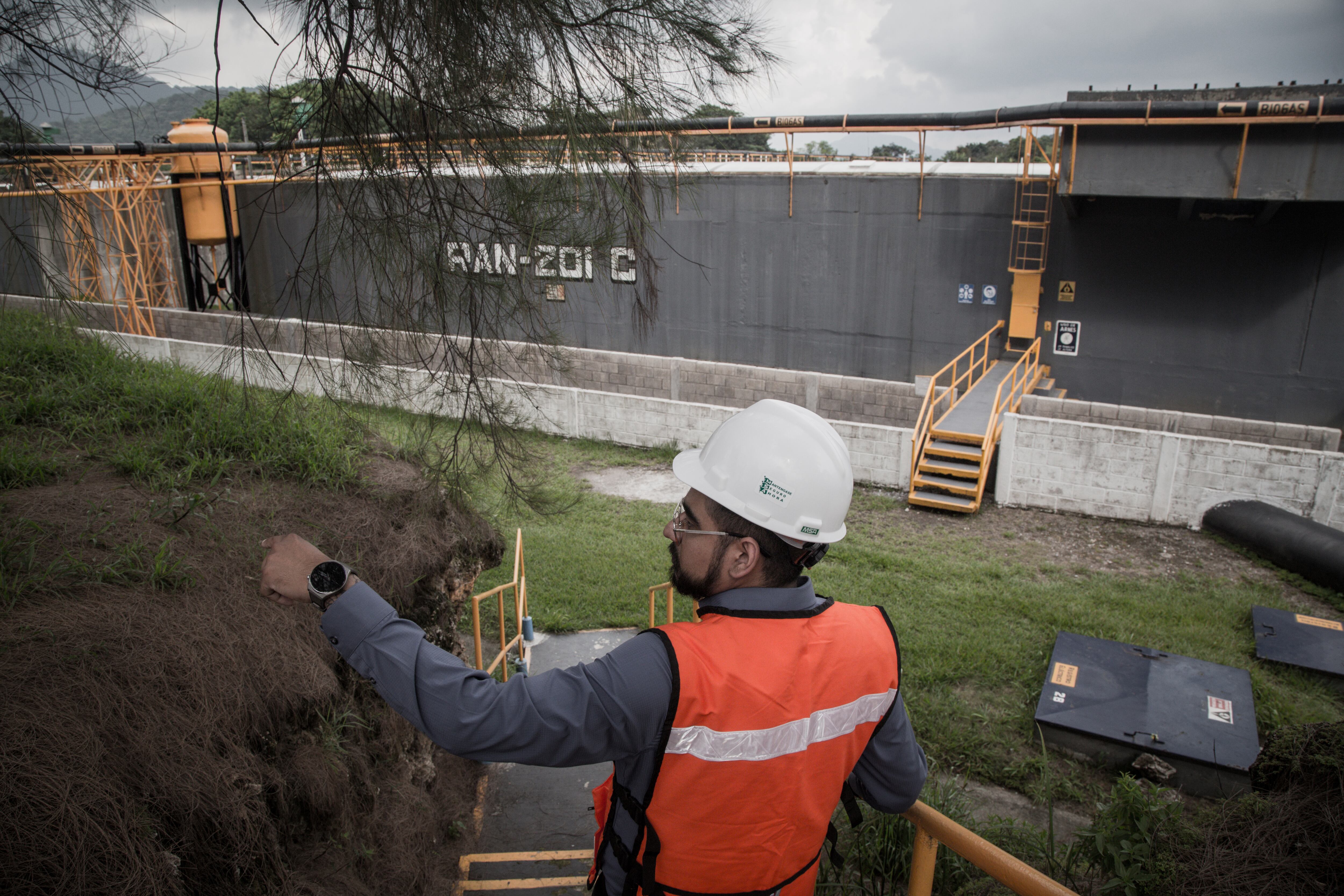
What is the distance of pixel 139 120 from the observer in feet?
10.7

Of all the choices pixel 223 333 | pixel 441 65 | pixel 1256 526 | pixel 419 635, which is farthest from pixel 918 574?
pixel 223 333

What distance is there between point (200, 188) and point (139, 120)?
19627 millimetres

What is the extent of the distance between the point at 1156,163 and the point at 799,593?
13693mm

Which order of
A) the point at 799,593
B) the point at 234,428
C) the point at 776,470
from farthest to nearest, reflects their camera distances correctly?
1. the point at 234,428
2. the point at 776,470
3. the point at 799,593

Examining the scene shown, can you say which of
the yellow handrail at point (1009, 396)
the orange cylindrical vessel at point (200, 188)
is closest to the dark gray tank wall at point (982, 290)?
the yellow handrail at point (1009, 396)

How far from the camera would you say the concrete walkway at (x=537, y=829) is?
4902 mm

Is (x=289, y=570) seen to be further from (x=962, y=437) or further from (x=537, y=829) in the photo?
(x=962, y=437)

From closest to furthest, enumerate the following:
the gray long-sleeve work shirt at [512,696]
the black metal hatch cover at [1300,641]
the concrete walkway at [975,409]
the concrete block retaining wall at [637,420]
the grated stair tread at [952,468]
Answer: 1. the gray long-sleeve work shirt at [512,696]
2. the black metal hatch cover at [1300,641]
3. the grated stair tread at [952,468]
4. the concrete walkway at [975,409]
5. the concrete block retaining wall at [637,420]

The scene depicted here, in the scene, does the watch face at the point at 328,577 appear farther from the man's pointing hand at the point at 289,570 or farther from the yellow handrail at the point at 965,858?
the yellow handrail at the point at 965,858

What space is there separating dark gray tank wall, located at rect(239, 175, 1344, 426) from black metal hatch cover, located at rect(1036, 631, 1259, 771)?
7822mm

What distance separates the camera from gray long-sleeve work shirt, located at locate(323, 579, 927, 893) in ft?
5.09

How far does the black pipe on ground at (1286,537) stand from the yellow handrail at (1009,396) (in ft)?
9.26

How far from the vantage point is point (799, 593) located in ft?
6.08

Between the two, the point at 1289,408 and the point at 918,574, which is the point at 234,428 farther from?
the point at 1289,408
